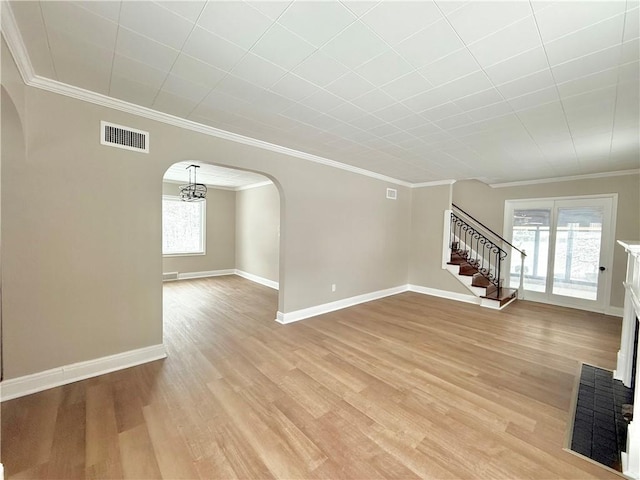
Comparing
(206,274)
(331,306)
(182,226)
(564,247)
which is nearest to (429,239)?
(564,247)

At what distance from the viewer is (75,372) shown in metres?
2.54

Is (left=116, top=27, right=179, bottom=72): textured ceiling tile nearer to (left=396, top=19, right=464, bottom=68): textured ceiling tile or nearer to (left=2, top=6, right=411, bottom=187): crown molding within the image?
(left=2, top=6, right=411, bottom=187): crown molding

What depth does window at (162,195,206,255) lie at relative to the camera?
24.5 ft

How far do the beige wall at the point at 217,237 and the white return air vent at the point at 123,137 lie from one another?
17.1ft

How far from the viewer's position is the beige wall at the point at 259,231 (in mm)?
6750

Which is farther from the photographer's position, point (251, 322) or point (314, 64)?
point (251, 322)

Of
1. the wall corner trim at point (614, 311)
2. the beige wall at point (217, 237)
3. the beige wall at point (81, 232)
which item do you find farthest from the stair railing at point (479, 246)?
the beige wall at point (217, 237)

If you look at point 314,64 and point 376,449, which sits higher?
point 314,64

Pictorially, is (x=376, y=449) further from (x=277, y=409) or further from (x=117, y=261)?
(x=117, y=261)

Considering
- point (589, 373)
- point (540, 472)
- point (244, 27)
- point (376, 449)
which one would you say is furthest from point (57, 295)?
point (589, 373)

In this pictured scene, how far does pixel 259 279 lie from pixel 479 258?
600 centimetres

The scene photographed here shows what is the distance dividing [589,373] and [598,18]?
3390 mm

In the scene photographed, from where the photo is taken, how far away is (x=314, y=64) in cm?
200

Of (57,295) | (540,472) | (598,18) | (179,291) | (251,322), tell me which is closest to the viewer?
(598,18)
